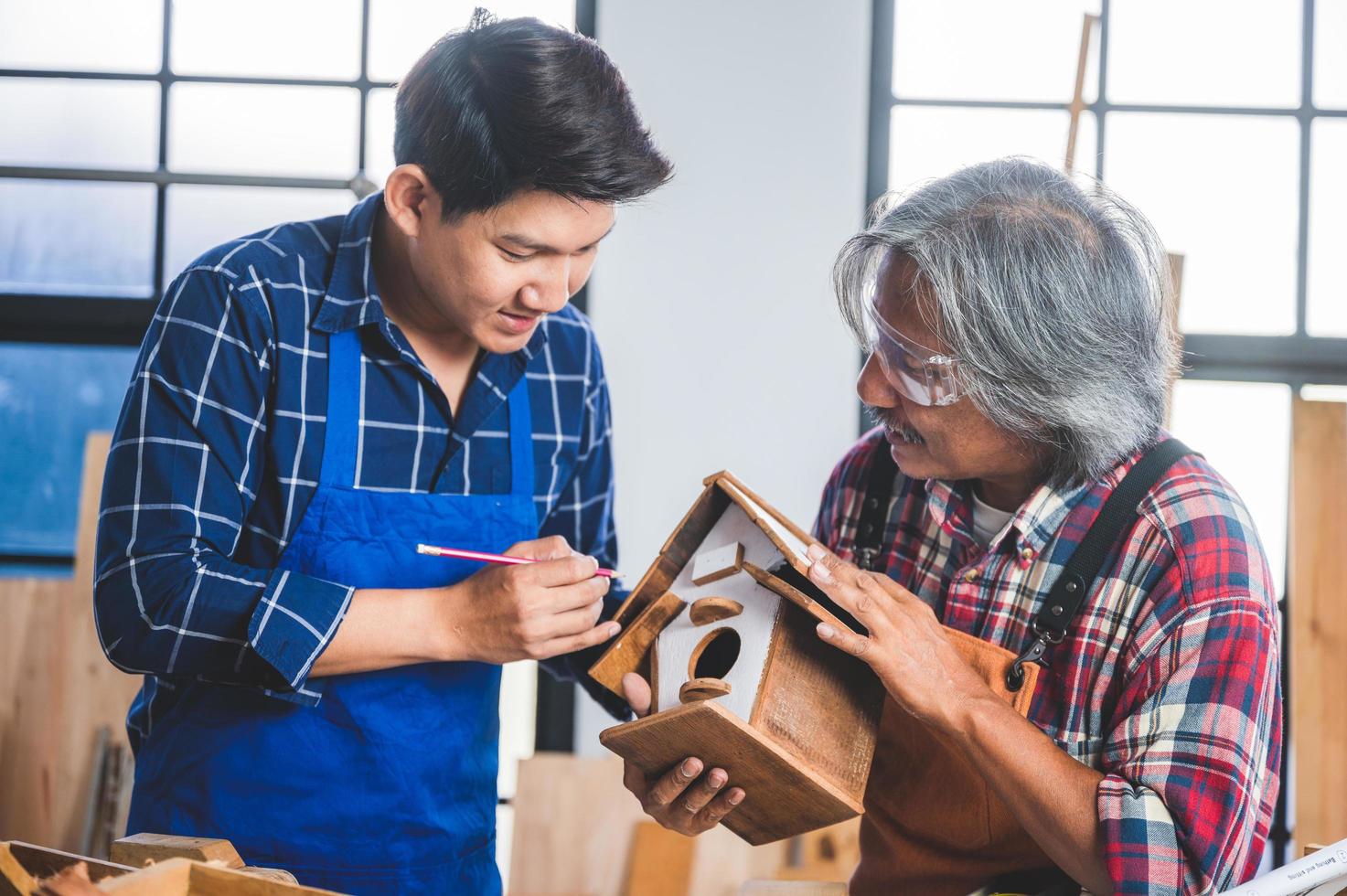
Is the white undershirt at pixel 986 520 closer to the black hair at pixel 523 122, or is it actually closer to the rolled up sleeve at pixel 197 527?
the black hair at pixel 523 122

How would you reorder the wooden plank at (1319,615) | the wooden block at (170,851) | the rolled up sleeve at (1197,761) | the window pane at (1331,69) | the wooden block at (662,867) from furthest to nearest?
1. the window pane at (1331,69)
2. the wooden block at (662,867)
3. the wooden plank at (1319,615)
4. the rolled up sleeve at (1197,761)
5. the wooden block at (170,851)

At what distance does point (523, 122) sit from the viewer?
1.34 m

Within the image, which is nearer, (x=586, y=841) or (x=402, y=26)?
(x=586, y=841)

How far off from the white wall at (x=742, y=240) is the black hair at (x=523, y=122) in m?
1.41

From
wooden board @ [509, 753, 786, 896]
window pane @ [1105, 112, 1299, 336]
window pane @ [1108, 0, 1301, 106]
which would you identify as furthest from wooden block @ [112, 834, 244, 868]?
window pane @ [1108, 0, 1301, 106]

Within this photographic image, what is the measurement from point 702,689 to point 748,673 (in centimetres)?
7

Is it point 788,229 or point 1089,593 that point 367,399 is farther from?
point 788,229

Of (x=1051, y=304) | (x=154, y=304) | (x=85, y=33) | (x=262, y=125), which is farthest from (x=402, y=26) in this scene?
(x=1051, y=304)

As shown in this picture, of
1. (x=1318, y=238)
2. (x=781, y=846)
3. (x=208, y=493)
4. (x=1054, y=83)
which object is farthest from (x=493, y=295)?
(x=1318, y=238)

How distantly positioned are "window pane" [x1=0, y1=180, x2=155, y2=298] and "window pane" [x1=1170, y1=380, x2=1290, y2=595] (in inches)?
110

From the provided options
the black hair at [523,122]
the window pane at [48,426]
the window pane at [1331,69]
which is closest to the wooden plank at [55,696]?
the window pane at [48,426]

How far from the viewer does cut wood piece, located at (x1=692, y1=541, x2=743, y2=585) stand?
1.41 metres

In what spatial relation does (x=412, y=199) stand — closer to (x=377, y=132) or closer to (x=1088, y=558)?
(x=1088, y=558)

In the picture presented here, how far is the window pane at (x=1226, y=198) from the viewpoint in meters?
2.96
